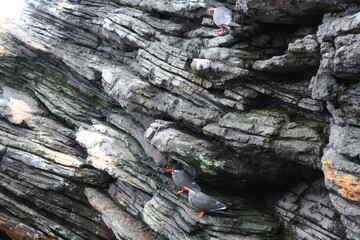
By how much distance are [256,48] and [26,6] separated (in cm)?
1899

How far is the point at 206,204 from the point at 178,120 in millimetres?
4036

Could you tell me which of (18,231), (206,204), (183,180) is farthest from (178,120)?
(18,231)

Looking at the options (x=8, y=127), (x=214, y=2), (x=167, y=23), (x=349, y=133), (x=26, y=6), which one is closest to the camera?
(x=349, y=133)

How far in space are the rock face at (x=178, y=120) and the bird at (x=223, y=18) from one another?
513 mm

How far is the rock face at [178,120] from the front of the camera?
38.8 feet

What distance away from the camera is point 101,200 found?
1873 cm

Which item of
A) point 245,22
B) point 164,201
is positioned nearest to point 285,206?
point 164,201

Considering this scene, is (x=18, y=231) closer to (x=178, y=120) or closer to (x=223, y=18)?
(x=178, y=120)

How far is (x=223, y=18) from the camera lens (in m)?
14.4

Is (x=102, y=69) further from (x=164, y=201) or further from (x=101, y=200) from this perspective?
(x=164, y=201)

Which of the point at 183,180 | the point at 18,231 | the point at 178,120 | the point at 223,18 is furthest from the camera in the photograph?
the point at 18,231

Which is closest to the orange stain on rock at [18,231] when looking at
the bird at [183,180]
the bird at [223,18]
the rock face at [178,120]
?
the rock face at [178,120]

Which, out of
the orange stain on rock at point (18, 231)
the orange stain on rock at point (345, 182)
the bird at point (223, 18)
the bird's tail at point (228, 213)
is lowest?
the orange stain on rock at point (18, 231)

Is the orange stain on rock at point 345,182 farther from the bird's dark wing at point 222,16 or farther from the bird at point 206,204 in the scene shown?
the bird's dark wing at point 222,16
